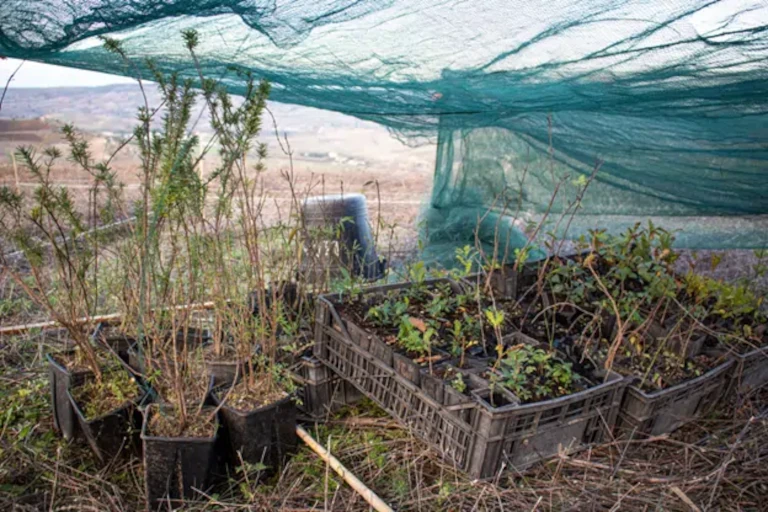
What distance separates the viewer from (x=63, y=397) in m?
2.05

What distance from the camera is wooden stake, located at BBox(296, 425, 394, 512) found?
1724mm

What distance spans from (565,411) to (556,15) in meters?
1.52

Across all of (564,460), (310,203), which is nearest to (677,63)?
(564,460)

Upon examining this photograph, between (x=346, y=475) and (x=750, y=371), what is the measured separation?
181 centimetres

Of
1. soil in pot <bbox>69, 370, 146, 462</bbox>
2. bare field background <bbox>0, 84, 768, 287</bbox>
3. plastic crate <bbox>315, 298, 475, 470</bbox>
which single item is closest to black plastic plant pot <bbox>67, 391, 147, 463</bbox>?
soil in pot <bbox>69, 370, 146, 462</bbox>

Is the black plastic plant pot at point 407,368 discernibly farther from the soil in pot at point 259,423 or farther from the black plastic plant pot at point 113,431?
the black plastic plant pot at point 113,431

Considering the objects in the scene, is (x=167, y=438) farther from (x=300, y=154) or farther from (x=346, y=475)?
(x=300, y=154)

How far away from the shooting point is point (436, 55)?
2480mm

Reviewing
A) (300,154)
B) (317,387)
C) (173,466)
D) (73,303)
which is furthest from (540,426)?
(300,154)

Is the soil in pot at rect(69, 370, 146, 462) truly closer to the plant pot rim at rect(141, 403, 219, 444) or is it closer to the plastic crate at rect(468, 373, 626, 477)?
the plant pot rim at rect(141, 403, 219, 444)

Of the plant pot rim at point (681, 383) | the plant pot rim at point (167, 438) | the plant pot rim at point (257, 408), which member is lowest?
the plant pot rim at point (167, 438)

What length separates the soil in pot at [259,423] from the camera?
185cm

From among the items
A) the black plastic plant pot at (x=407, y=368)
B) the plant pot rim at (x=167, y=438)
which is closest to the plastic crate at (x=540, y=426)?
the black plastic plant pot at (x=407, y=368)

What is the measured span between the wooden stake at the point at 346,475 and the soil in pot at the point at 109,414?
596mm
